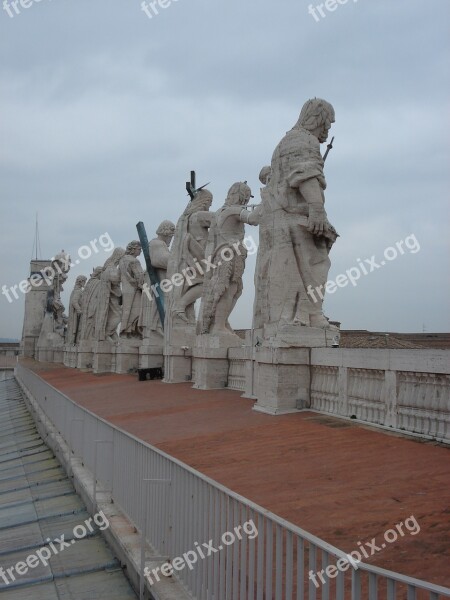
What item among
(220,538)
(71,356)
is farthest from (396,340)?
(71,356)

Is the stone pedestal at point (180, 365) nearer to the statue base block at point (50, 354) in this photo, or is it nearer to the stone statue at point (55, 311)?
the statue base block at point (50, 354)

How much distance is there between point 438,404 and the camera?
648cm

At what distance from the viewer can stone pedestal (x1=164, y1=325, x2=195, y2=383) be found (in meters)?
16.3

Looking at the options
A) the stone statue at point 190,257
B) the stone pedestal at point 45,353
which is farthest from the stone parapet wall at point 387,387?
the stone pedestal at point 45,353

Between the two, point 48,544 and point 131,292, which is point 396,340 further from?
point 48,544

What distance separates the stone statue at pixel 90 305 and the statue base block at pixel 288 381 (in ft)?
71.8

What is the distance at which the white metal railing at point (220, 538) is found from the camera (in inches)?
99.2

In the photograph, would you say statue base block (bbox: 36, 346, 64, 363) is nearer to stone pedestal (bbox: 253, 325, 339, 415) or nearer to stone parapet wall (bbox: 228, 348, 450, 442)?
stone pedestal (bbox: 253, 325, 339, 415)

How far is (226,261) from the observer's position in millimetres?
13219

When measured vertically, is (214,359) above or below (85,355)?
above

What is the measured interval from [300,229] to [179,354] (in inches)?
296

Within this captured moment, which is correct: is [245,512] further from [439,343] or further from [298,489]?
[439,343]

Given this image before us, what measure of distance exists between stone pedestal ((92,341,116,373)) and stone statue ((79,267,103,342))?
4634 mm

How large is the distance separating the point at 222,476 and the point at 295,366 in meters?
3.61
